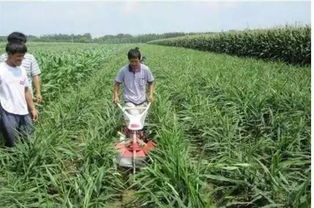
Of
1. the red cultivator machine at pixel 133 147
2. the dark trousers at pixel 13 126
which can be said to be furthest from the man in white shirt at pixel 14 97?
the red cultivator machine at pixel 133 147

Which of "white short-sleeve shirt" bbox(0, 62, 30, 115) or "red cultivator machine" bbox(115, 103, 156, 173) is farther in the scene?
"white short-sleeve shirt" bbox(0, 62, 30, 115)

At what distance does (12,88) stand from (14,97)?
0.11m

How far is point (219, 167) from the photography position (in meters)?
4.21

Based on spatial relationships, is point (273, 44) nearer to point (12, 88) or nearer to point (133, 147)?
point (133, 147)

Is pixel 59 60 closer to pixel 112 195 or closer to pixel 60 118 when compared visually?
pixel 60 118

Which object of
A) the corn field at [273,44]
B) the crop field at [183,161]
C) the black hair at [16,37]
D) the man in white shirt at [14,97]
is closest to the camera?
the crop field at [183,161]

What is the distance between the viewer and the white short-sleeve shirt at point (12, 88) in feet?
16.6

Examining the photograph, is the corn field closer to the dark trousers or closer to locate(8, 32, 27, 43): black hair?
locate(8, 32, 27, 43): black hair

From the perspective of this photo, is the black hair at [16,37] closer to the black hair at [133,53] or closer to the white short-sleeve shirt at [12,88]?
the white short-sleeve shirt at [12,88]

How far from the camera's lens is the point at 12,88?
509cm

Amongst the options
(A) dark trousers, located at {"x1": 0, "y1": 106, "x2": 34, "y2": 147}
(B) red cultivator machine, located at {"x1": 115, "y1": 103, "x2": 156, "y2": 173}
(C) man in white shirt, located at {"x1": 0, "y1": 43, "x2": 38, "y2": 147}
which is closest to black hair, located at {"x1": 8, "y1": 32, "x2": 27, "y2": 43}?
(C) man in white shirt, located at {"x1": 0, "y1": 43, "x2": 38, "y2": 147}

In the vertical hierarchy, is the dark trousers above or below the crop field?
above

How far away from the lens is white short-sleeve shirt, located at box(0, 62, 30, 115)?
5059mm

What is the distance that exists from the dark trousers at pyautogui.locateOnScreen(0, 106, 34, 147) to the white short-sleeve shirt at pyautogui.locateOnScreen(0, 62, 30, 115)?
0.26 ft
